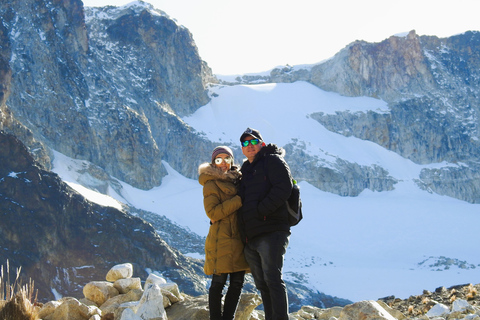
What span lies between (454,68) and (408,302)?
393 feet

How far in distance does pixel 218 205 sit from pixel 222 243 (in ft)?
1.39

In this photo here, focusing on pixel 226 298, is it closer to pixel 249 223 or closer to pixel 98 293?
pixel 249 223

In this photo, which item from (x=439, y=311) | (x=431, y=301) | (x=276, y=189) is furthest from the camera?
(x=431, y=301)

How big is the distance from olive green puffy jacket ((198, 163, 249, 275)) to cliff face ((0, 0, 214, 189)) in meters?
54.1

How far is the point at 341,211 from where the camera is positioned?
92000mm

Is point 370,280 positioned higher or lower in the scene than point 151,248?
lower

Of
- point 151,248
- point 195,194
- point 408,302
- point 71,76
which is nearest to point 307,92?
point 195,194

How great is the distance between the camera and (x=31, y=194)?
4906 cm

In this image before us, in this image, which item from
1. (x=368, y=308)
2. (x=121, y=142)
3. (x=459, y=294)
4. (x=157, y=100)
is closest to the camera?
(x=368, y=308)

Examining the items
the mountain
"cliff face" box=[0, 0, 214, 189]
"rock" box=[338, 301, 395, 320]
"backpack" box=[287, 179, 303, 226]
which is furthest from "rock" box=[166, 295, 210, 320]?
"cliff face" box=[0, 0, 214, 189]

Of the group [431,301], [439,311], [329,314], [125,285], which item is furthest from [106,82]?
[439,311]

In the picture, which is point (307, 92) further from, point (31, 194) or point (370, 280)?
point (31, 194)

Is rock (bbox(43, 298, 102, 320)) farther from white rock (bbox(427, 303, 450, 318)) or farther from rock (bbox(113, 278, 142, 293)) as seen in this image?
white rock (bbox(427, 303, 450, 318))

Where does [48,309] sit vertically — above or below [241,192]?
below
